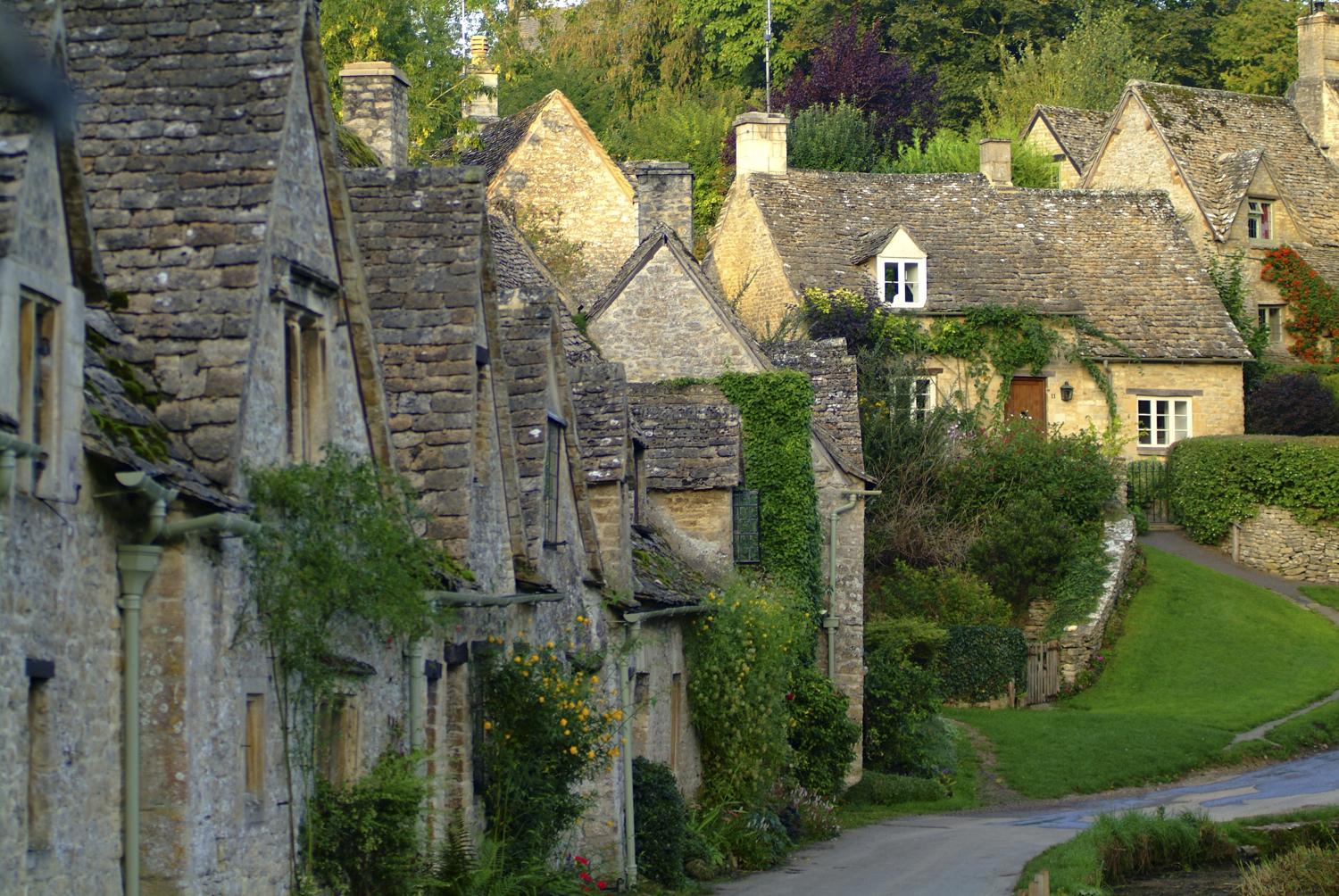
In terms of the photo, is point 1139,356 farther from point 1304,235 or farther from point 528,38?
point 528,38

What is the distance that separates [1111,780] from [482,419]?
745 inches

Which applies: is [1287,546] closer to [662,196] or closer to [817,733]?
[662,196]

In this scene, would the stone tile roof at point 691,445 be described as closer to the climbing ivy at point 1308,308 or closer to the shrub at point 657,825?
the shrub at point 657,825

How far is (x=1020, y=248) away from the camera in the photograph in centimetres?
5328

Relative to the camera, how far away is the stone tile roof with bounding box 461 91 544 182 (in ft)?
170

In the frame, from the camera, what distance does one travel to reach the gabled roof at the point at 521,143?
169 feet

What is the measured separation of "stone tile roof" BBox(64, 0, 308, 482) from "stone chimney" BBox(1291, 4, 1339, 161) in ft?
176

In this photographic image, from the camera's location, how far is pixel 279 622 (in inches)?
492

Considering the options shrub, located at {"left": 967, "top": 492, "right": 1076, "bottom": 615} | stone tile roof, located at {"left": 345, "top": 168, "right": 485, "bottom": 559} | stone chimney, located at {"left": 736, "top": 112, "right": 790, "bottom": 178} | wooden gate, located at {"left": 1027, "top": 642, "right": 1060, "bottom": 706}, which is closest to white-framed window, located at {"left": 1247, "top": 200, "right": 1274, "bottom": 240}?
stone chimney, located at {"left": 736, "top": 112, "right": 790, "bottom": 178}

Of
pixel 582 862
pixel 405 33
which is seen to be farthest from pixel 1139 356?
pixel 582 862

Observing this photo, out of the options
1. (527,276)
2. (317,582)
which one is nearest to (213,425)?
(317,582)

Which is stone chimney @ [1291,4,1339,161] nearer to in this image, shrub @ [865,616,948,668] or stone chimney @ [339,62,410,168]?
shrub @ [865,616,948,668]

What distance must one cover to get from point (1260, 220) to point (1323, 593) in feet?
49.7

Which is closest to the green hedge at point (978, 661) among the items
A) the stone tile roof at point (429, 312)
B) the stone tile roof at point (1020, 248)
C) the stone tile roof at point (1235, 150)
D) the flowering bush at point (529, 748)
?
the stone tile roof at point (1020, 248)
